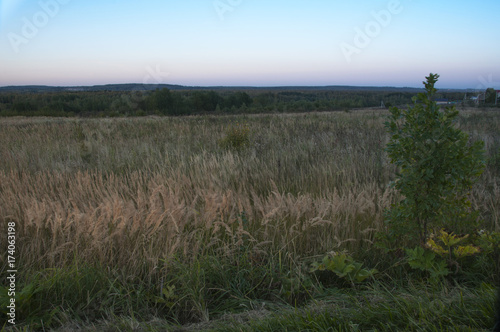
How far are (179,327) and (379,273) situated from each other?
5.48ft

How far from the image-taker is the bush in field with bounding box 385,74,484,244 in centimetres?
263

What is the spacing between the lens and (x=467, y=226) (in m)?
2.94

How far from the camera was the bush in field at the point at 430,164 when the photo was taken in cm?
263

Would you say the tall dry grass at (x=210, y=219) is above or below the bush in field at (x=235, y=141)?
below

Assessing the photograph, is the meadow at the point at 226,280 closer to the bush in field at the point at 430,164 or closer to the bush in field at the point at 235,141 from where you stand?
the bush in field at the point at 430,164

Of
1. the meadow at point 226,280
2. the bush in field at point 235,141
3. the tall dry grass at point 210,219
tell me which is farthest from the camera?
the bush in field at point 235,141

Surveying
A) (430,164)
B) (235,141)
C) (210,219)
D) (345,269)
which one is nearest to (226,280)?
(210,219)

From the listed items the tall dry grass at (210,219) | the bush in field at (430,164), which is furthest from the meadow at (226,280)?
the bush in field at (430,164)

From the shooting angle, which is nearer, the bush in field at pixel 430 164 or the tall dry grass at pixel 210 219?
the bush in field at pixel 430 164

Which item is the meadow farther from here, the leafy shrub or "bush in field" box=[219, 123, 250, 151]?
"bush in field" box=[219, 123, 250, 151]

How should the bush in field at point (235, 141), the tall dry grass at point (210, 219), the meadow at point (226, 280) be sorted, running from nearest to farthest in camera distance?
the meadow at point (226, 280), the tall dry grass at point (210, 219), the bush in field at point (235, 141)

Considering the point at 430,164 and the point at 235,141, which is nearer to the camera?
the point at 430,164

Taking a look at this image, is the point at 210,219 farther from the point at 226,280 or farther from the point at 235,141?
the point at 235,141

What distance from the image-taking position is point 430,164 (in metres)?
2.71
